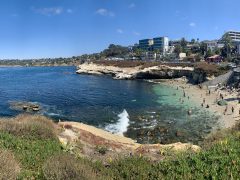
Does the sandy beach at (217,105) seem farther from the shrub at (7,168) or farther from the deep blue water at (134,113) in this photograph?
the shrub at (7,168)

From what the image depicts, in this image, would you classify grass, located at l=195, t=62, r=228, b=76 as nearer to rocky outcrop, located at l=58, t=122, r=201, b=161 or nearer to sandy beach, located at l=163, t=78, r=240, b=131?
sandy beach, located at l=163, t=78, r=240, b=131

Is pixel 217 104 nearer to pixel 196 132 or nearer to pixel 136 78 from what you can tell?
pixel 196 132

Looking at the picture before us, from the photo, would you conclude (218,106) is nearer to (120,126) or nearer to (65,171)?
(120,126)

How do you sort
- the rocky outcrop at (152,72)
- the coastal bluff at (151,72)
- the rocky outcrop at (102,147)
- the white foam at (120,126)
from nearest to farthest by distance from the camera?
the rocky outcrop at (102,147) → the white foam at (120,126) → the rocky outcrop at (152,72) → the coastal bluff at (151,72)

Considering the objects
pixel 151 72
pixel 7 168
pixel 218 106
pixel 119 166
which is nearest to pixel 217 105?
pixel 218 106

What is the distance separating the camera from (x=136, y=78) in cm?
13050

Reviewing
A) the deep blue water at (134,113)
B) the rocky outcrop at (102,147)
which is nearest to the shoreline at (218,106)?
the deep blue water at (134,113)

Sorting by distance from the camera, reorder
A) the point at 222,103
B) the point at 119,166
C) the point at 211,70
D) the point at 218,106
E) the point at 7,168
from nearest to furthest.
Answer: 1. the point at 7,168
2. the point at 119,166
3. the point at 218,106
4. the point at 222,103
5. the point at 211,70

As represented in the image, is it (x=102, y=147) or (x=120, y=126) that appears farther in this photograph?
(x=120, y=126)

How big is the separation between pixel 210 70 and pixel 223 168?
91.2 metres

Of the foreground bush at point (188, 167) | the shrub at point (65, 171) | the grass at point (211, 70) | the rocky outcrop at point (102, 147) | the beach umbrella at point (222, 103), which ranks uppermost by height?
the shrub at point (65, 171)

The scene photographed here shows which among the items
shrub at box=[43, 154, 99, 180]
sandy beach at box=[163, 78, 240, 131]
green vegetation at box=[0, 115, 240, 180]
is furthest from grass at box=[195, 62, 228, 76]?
shrub at box=[43, 154, 99, 180]

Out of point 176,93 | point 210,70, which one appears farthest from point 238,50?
point 176,93

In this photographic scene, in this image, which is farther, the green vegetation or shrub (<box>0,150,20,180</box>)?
the green vegetation
